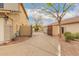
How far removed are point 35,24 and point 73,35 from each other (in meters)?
34.4

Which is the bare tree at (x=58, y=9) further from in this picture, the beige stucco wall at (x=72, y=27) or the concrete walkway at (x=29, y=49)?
the beige stucco wall at (x=72, y=27)

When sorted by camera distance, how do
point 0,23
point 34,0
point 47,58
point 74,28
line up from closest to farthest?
point 47,58 < point 34,0 < point 0,23 < point 74,28

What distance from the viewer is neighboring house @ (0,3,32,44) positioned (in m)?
15.0

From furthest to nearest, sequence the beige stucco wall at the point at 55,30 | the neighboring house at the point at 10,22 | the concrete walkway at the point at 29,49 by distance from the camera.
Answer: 1. the beige stucco wall at the point at 55,30
2. the neighboring house at the point at 10,22
3. the concrete walkway at the point at 29,49

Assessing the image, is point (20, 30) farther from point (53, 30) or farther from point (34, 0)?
point (34, 0)

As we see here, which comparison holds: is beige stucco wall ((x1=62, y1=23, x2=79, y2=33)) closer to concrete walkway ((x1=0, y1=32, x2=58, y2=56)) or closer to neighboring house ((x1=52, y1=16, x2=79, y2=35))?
neighboring house ((x1=52, y1=16, x2=79, y2=35))

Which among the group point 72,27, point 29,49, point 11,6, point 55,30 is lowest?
point 29,49

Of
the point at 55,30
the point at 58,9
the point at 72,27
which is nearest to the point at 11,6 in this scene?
the point at 58,9

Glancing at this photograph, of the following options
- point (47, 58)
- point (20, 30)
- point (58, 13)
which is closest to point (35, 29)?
point (20, 30)

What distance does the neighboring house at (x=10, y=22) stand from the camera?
1498 cm

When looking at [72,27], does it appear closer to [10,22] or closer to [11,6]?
[11,6]

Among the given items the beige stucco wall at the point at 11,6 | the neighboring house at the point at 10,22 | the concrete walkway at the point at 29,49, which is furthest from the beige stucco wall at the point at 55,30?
the concrete walkway at the point at 29,49

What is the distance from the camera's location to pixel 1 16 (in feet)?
48.9

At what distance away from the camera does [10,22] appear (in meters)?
17.6
